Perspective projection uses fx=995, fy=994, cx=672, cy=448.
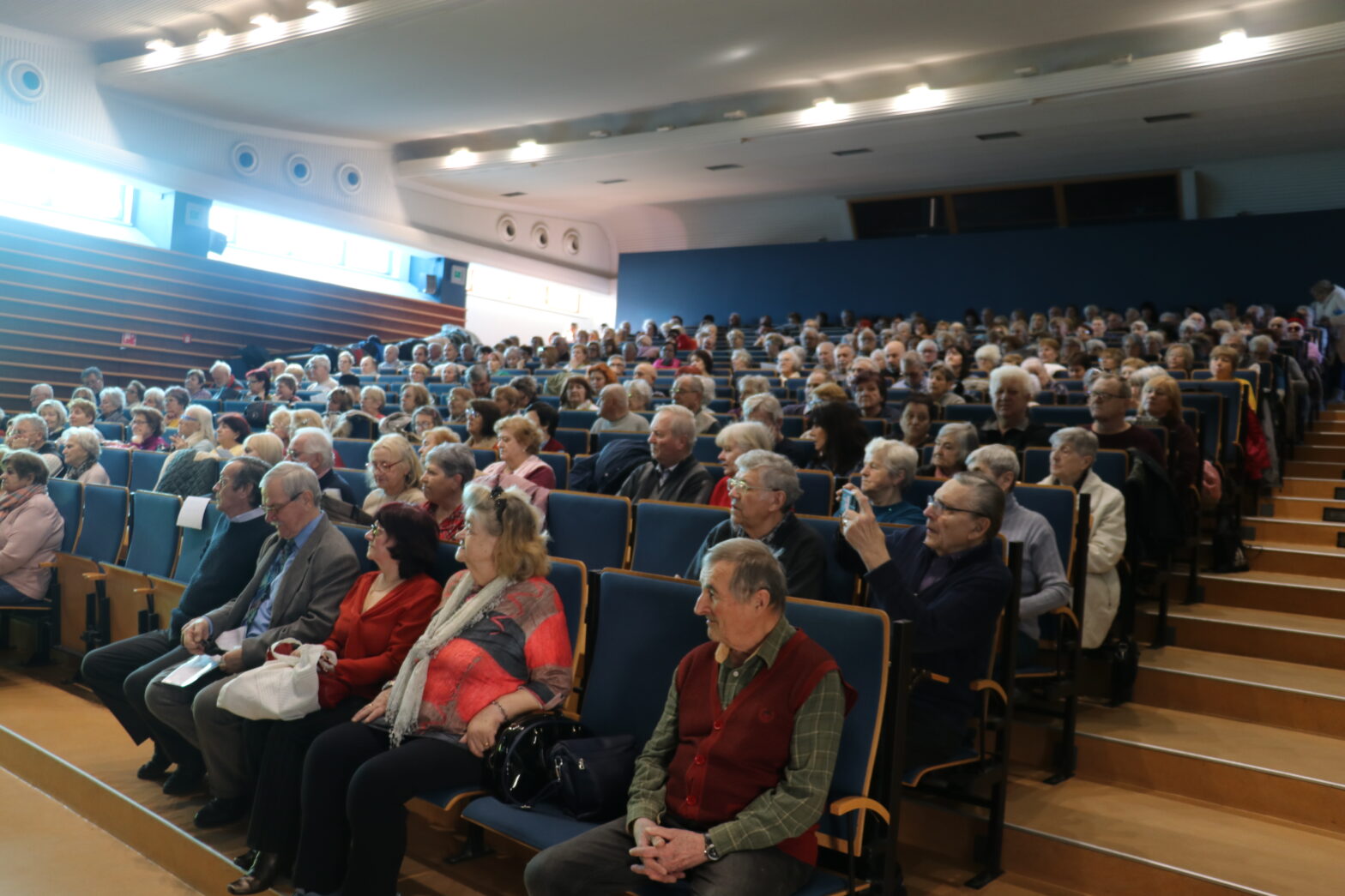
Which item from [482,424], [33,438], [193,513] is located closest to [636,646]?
[193,513]

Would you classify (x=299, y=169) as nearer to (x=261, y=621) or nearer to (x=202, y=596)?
(x=202, y=596)

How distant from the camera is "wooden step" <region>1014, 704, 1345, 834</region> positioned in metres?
2.30

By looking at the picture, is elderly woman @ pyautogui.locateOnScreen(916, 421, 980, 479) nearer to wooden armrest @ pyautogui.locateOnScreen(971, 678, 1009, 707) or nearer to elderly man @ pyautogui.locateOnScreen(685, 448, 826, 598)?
elderly man @ pyautogui.locateOnScreen(685, 448, 826, 598)

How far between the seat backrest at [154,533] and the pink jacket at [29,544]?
1.51ft

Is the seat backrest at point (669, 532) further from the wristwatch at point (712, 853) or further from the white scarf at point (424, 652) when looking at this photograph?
the wristwatch at point (712, 853)

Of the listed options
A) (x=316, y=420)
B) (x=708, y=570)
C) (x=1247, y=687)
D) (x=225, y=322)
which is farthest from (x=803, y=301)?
(x=708, y=570)

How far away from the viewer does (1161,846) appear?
2131 millimetres

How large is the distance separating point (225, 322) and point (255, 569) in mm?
9990

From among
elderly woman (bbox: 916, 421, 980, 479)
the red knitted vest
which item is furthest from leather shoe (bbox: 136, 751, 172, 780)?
elderly woman (bbox: 916, 421, 980, 479)

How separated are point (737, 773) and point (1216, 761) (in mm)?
1436

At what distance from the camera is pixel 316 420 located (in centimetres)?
449

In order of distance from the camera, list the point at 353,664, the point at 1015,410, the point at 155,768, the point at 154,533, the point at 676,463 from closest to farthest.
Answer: the point at 353,664 → the point at 155,768 → the point at 676,463 → the point at 154,533 → the point at 1015,410

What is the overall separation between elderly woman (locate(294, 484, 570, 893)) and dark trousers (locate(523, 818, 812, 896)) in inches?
15.6

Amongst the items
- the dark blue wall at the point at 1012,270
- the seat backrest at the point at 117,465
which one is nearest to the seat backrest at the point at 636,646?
the seat backrest at the point at 117,465
